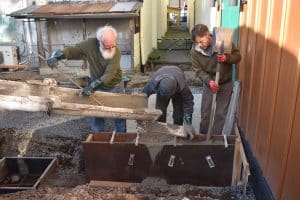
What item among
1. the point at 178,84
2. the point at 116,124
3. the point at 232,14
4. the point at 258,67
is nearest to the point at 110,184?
the point at 116,124

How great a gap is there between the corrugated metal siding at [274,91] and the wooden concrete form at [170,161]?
36 cm

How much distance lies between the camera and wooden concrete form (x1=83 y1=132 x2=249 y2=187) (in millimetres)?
3643

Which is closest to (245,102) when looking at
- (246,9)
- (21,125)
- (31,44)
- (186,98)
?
(186,98)

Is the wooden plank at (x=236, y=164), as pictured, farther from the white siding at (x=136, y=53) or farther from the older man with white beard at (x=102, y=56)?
the white siding at (x=136, y=53)

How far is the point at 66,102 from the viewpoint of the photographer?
3.55m

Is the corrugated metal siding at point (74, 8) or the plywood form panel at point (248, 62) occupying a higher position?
the corrugated metal siding at point (74, 8)

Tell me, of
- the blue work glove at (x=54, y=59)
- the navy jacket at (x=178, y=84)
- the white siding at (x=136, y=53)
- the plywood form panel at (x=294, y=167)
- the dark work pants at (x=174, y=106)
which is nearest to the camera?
the plywood form panel at (x=294, y=167)

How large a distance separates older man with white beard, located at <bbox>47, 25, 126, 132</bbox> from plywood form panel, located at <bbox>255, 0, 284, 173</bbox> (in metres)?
2.10

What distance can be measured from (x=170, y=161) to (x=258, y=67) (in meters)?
1.55

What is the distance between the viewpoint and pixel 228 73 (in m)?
4.55

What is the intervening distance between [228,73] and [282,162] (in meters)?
1.87

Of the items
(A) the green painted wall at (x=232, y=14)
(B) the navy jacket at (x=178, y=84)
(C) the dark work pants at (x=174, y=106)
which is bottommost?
(C) the dark work pants at (x=174, y=106)

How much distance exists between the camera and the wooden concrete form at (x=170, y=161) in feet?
12.0

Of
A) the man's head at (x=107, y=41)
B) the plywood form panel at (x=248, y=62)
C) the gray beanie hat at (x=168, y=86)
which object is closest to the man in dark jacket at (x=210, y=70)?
the plywood form panel at (x=248, y=62)
